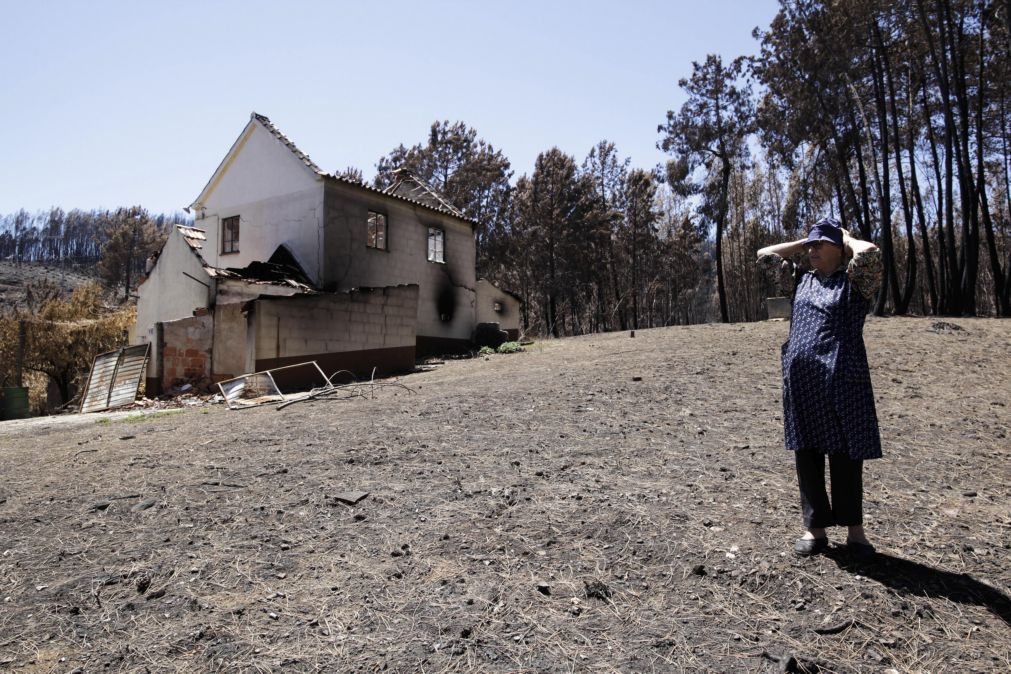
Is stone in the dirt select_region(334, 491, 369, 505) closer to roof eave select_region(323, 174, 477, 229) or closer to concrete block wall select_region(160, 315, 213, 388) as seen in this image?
concrete block wall select_region(160, 315, 213, 388)

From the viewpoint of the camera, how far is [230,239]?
18.7m

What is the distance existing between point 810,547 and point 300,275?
15817 millimetres

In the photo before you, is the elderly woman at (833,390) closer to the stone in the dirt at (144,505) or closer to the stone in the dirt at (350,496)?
the stone in the dirt at (350,496)

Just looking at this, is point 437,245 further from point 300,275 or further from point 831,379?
point 831,379

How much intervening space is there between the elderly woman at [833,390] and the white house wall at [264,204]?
1514cm

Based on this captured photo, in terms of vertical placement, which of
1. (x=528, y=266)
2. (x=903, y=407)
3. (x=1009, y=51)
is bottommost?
(x=903, y=407)

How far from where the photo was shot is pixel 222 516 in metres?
3.68

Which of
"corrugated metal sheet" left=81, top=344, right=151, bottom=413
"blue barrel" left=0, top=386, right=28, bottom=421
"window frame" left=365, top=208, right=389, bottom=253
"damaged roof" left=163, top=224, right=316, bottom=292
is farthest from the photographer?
"window frame" left=365, top=208, right=389, bottom=253

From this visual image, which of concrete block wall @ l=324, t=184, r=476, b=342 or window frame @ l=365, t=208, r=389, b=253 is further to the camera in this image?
window frame @ l=365, t=208, r=389, b=253

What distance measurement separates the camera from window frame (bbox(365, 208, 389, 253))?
1759 cm

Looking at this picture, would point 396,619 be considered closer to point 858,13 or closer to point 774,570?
point 774,570

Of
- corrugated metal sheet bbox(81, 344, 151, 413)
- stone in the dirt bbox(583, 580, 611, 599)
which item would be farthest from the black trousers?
corrugated metal sheet bbox(81, 344, 151, 413)

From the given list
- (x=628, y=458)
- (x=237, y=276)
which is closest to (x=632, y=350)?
(x=628, y=458)

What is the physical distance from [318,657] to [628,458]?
2979 mm
